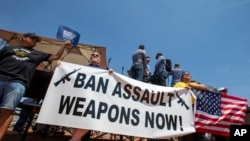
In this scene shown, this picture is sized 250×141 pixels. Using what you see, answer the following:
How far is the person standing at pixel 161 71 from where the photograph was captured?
7.11 meters

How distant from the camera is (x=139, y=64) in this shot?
692 centimetres

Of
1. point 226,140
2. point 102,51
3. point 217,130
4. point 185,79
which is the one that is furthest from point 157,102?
point 102,51

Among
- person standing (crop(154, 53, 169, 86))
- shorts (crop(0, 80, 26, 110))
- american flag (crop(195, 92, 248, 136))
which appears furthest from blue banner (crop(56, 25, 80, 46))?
american flag (crop(195, 92, 248, 136))

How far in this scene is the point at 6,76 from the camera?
3.68 m

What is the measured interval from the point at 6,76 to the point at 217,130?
4.26 metres

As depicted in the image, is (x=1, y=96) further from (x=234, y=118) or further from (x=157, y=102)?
(x=234, y=118)

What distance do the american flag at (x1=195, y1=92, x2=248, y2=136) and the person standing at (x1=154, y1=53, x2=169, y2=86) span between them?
71.4 inches

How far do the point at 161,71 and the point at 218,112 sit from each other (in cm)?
225

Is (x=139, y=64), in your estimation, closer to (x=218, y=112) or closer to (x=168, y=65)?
(x=168, y=65)

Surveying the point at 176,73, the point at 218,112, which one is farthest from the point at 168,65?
the point at 218,112

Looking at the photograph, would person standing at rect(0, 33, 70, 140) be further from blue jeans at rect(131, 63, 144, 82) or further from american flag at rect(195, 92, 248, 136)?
american flag at rect(195, 92, 248, 136)

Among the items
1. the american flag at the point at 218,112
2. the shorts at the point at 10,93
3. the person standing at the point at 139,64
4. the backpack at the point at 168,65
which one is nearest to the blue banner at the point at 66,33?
the person standing at the point at 139,64

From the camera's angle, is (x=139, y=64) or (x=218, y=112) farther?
(x=139, y=64)

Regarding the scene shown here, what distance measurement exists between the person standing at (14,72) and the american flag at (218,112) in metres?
3.19
